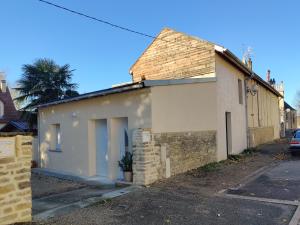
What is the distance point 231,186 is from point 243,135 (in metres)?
9.05

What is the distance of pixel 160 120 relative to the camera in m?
10.7

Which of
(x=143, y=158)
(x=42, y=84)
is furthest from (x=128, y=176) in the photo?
(x=42, y=84)

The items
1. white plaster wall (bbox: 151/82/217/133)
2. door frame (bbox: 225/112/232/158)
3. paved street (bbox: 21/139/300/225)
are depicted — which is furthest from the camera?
door frame (bbox: 225/112/232/158)

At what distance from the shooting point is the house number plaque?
608cm

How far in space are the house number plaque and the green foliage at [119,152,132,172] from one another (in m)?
4.73

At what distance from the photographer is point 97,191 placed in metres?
10.1

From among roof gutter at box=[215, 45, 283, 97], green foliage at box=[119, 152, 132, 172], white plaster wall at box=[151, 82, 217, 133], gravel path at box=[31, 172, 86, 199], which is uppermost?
roof gutter at box=[215, 45, 283, 97]

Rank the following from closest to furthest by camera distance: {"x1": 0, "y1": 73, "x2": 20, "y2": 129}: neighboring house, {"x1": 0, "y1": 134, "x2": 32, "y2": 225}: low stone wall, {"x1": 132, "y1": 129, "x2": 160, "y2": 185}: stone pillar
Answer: {"x1": 0, "y1": 134, "x2": 32, "y2": 225}: low stone wall → {"x1": 132, "y1": 129, "x2": 160, "y2": 185}: stone pillar → {"x1": 0, "y1": 73, "x2": 20, "y2": 129}: neighboring house

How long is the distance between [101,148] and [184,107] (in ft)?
11.6

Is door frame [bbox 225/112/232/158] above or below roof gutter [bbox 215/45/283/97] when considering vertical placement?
below

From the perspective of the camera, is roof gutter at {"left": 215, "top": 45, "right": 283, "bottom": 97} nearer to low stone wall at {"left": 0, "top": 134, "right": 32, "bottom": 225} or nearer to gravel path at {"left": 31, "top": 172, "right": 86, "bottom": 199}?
gravel path at {"left": 31, "top": 172, "right": 86, "bottom": 199}

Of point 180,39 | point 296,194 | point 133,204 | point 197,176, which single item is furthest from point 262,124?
point 133,204

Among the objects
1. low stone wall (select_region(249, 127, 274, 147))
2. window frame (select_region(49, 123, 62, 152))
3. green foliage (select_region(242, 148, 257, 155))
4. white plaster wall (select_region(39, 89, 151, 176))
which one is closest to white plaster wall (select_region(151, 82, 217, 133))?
white plaster wall (select_region(39, 89, 151, 176))

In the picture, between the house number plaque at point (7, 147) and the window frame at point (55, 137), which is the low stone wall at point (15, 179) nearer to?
the house number plaque at point (7, 147)
